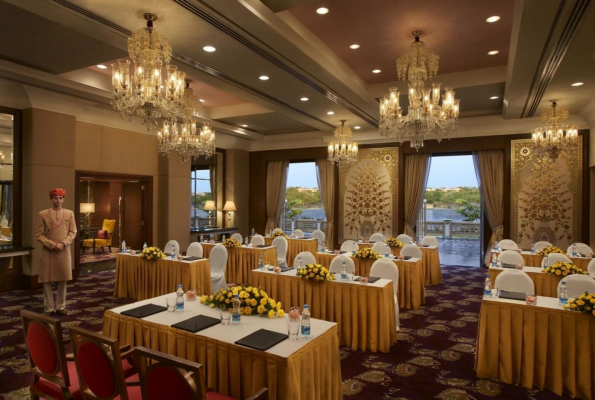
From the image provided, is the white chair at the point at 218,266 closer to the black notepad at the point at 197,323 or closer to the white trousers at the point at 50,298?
the white trousers at the point at 50,298

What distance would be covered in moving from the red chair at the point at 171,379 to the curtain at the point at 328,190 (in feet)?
30.9

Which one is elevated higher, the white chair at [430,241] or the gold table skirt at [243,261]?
the white chair at [430,241]

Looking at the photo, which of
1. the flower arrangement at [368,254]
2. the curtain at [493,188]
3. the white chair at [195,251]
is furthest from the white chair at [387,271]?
the curtain at [493,188]

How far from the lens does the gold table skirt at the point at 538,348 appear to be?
3322 mm

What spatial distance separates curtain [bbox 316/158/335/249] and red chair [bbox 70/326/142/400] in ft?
30.3

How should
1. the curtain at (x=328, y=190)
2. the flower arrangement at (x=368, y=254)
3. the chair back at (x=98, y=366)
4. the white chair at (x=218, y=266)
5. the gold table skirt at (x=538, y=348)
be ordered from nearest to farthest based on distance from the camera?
1. the chair back at (x=98, y=366)
2. the gold table skirt at (x=538, y=348)
3. the flower arrangement at (x=368, y=254)
4. the white chair at (x=218, y=266)
5. the curtain at (x=328, y=190)

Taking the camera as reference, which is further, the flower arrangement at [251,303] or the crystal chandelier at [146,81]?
the crystal chandelier at [146,81]

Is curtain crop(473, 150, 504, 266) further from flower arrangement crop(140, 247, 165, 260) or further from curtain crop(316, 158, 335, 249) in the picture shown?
flower arrangement crop(140, 247, 165, 260)

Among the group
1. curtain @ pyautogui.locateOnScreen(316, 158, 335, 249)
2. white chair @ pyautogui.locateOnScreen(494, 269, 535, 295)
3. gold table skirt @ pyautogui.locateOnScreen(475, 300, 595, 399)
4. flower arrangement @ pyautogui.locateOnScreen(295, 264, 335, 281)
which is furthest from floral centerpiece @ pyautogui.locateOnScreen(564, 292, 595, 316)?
curtain @ pyautogui.locateOnScreen(316, 158, 335, 249)

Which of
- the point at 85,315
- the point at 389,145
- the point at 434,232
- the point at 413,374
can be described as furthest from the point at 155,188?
the point at 434,232

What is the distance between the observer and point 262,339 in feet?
8.58

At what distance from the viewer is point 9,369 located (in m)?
3.83

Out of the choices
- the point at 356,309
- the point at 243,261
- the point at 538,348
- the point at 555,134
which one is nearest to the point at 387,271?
the point at 356,309

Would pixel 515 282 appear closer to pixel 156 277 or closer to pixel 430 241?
pixel 430 241
